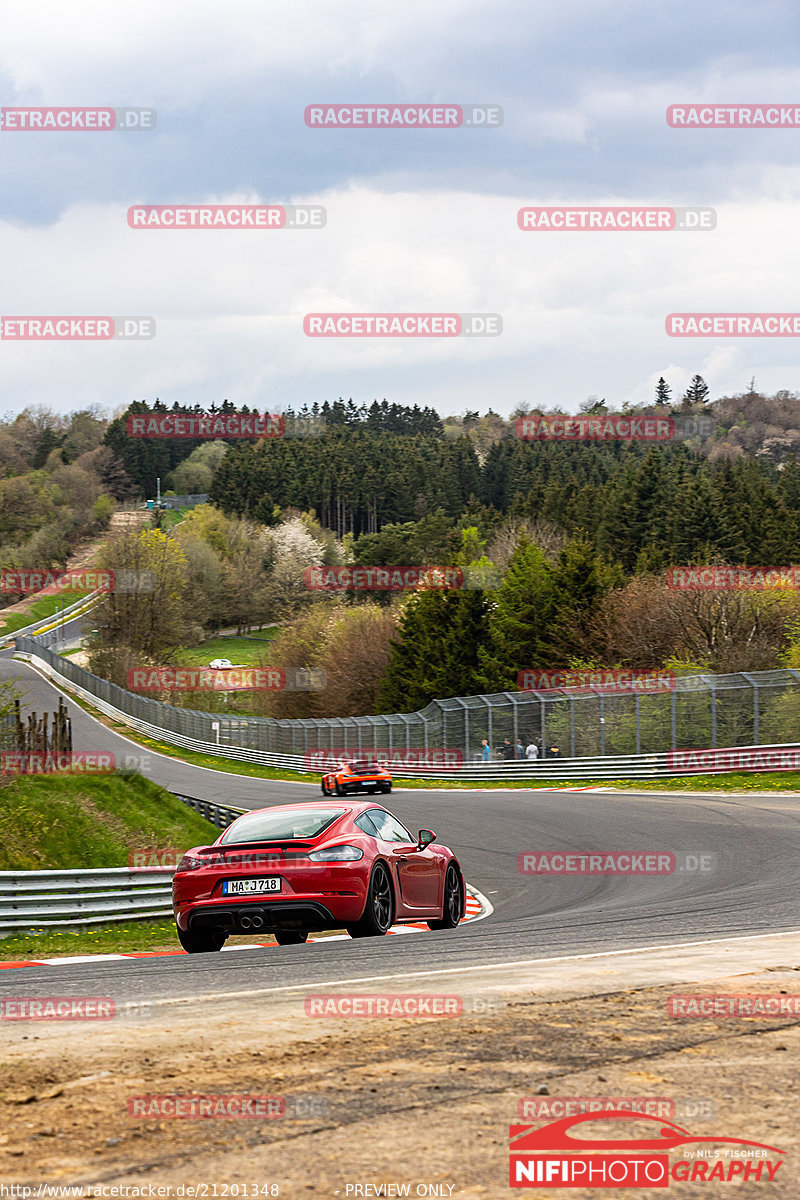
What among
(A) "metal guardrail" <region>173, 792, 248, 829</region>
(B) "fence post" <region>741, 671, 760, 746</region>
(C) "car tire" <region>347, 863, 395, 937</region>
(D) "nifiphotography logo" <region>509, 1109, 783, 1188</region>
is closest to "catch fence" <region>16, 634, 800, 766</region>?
(B) "fence post" <region>741, 671, 760, 746</region>

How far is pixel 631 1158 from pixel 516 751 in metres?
37.7

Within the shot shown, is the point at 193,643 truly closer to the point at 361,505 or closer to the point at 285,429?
the point at 361,505

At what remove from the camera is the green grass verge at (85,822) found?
1750cm

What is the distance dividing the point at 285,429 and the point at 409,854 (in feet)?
628

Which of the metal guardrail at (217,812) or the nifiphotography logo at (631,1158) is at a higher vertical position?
the nifiphotography logo at (631,1158)

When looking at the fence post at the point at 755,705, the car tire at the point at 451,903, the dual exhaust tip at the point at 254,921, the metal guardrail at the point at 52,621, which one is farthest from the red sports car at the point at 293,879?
the metal guardrail at the point at 52,621

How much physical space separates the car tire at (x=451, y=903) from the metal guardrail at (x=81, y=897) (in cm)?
414

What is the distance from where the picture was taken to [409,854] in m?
11.3

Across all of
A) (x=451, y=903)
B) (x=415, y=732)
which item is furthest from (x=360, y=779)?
(x=451, y=903)

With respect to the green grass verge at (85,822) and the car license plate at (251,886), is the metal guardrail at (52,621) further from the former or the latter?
the car license plate at (251,886)

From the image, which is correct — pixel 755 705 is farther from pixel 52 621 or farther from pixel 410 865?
pixel 52 621

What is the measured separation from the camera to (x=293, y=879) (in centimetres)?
1001

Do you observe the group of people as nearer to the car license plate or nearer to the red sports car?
the red sports car

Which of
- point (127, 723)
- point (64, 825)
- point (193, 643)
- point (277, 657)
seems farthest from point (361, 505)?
point (64, 825)
